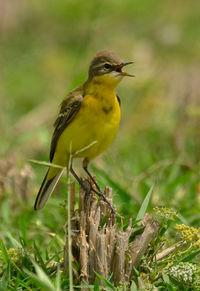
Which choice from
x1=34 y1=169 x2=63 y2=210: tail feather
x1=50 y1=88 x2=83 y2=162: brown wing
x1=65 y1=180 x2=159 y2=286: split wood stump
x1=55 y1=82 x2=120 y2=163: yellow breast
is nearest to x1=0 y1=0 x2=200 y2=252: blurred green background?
x1=50 y1=88 x2=83 y2=162: brown wing

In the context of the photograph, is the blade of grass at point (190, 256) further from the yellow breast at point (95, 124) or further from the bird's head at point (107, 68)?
the bird's head at point (107, 68)

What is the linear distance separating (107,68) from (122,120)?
4.58m

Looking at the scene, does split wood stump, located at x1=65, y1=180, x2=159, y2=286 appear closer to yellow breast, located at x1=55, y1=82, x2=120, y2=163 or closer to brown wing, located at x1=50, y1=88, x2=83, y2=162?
yellow breast, located at x1=55, y1=82, x2=120, y2=163

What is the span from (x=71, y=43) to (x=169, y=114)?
22.0 ft

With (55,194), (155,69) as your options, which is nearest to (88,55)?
(155,69)

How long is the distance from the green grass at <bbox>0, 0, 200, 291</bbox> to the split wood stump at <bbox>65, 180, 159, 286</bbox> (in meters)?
0.11

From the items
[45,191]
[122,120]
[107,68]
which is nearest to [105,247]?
[45,191]

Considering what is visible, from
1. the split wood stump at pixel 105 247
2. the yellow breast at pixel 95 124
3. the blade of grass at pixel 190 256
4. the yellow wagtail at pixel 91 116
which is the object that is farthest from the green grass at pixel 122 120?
the yellow breast at pixel 95 124

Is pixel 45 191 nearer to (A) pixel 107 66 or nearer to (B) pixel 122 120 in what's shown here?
(A) pixel 107 66

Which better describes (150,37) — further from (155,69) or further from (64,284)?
(64,284)

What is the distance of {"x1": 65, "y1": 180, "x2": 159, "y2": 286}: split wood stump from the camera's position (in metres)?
4.35

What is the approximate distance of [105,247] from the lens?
4348 millimetres

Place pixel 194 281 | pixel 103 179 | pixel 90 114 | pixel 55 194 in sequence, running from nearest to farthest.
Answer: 1. pixel 194 281
2. pixel 90 114
3. pixel 103 179
4. pixel 55 194

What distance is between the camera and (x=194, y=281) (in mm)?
4312
